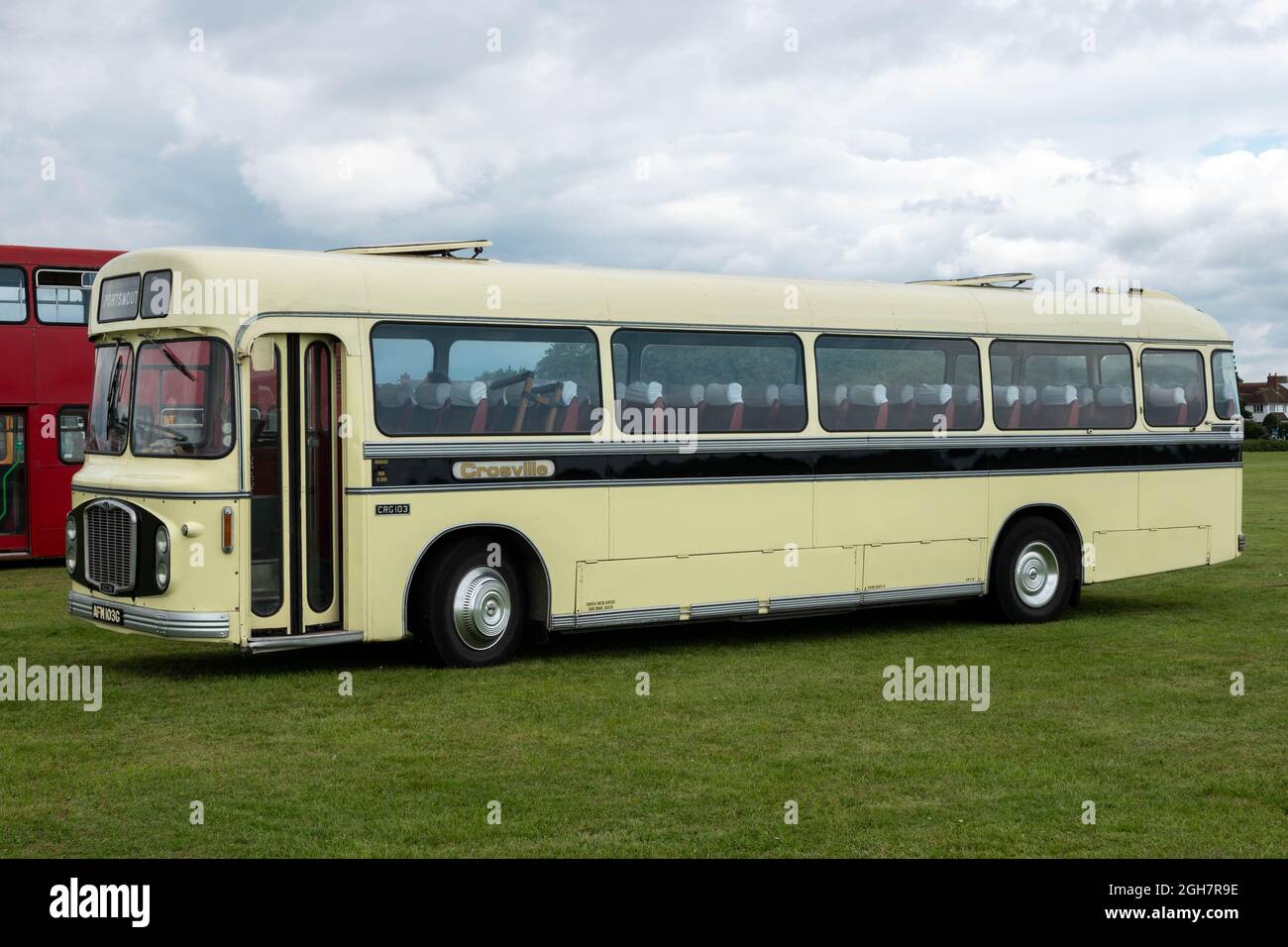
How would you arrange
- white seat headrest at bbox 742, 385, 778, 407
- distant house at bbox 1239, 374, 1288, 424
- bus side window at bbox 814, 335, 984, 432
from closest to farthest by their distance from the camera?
white seat headrest at bbox 742, 385, 778, 407, bus side window at bbox 814, 335, 984, 432, distant house at bbox 1239, 374, 1288, 424

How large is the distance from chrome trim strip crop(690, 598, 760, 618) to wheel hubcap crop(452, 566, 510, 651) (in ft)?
5.73

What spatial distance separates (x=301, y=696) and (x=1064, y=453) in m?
8.32

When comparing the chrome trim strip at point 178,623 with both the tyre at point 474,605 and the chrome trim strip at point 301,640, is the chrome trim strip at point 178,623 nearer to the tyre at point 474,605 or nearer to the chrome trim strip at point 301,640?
the chrome trim strip at point 301,640

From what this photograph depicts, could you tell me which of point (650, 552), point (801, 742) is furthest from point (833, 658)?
point (801, 742)

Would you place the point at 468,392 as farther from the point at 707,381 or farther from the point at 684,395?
the point at 707,381

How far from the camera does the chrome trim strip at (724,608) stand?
13914 millimetres

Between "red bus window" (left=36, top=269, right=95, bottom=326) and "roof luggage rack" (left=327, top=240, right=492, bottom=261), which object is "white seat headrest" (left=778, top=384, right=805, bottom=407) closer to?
"roof luggage rack" (left=327, top=240, right=492, bottom=261)

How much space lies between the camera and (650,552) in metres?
13.7

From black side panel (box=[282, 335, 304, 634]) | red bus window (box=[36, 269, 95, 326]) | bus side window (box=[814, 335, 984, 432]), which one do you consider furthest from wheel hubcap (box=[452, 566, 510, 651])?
red bus window (box=[36, 269, 95, 326])

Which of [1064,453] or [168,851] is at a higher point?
[1064,453]

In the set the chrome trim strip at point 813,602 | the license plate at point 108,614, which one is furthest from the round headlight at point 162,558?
the chrome trim strip at point 813,602

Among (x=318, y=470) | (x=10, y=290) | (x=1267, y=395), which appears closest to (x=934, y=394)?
(x=318, y=470)

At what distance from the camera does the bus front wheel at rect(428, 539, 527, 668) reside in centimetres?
1263

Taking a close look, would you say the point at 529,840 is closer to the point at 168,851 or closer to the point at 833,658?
the point at 168,851
